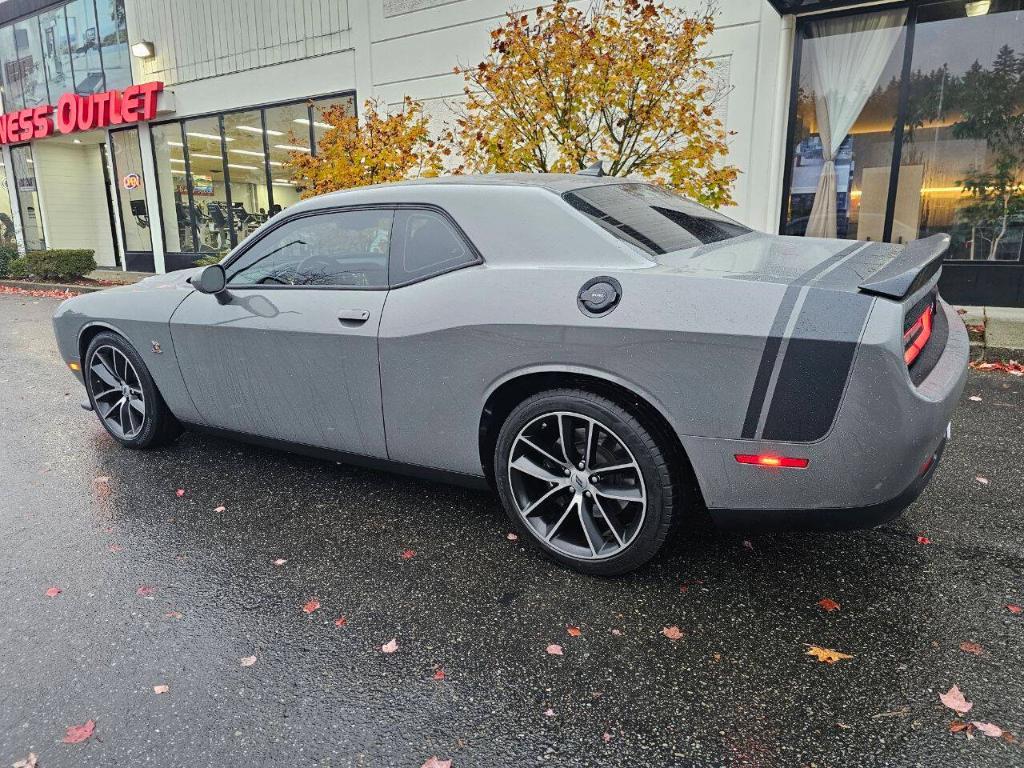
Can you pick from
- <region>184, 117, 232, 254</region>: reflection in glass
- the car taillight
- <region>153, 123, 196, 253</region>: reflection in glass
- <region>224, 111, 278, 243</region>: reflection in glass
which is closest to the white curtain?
the car taillight

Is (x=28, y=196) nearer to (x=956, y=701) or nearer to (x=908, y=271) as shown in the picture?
(x=908, y=271)

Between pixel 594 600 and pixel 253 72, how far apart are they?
14.7 meters

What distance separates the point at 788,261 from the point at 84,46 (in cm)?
2094

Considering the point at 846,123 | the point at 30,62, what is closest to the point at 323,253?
the point at 846,123

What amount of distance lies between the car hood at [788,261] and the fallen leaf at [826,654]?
1212mm

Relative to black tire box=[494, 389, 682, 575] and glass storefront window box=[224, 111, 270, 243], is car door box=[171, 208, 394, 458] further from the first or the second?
glass storefront window box=[224, 111, 270, 243]

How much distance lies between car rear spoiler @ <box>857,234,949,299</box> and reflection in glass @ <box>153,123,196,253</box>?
55.1 feet

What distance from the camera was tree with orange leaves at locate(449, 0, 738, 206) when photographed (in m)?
7.17

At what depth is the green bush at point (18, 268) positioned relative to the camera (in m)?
16.6

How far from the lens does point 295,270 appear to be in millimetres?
3662

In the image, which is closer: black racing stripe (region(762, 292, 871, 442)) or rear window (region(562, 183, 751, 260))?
black racing stripe (region(762, 292, 871, 442))

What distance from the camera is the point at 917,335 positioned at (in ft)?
8.44

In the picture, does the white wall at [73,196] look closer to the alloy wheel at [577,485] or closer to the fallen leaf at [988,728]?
the alloy wheel at [577,485]

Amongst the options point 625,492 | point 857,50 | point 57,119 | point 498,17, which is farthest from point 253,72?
point 625,492
